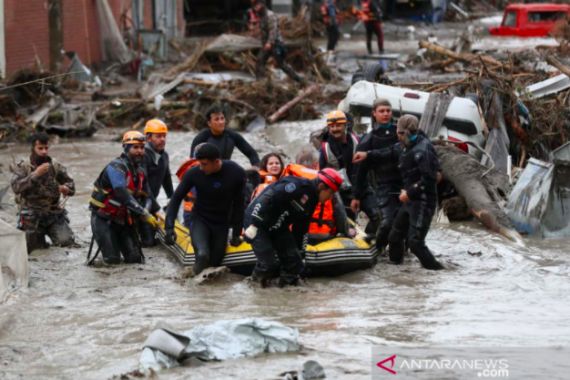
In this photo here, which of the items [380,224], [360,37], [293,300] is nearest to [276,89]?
[380,224]

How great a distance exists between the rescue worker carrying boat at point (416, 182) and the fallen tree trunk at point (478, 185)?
2435 mm

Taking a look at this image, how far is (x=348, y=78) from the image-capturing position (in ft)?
91.5

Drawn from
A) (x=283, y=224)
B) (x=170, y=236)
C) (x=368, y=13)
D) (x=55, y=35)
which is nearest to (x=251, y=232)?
(x=283, y=224)

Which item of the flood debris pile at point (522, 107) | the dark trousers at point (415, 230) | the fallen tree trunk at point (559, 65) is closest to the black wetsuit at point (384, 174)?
the dark trousers at point (415, 230)

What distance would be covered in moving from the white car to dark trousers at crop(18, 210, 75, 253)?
191 inches

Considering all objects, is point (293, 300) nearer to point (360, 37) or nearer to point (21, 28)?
point (21, 28)

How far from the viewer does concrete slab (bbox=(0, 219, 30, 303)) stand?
433 inches

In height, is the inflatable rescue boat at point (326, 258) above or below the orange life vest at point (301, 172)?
below

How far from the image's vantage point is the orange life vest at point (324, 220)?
12078 mm

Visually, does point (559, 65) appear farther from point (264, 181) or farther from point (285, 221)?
point (285, 221)

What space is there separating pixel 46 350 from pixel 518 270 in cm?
520

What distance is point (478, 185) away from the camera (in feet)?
47.6

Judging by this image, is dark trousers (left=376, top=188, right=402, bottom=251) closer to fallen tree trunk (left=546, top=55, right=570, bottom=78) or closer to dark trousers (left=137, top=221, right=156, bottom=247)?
dark trousers (left=137, top=221, right=156, bottom=247)

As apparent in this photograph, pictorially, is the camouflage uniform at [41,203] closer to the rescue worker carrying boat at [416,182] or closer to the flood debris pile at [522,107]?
the rescue worker carrying boat at [416,182]
